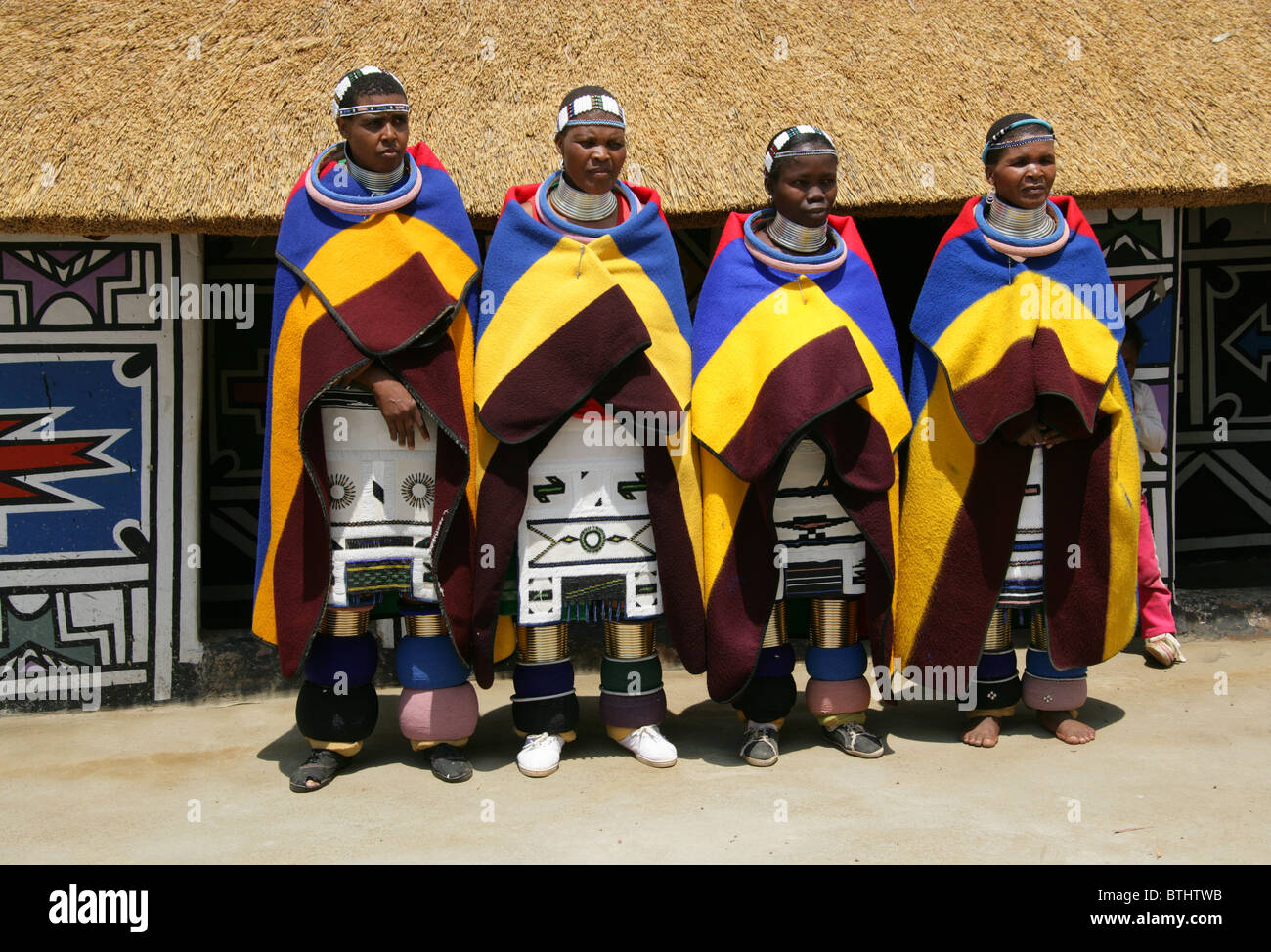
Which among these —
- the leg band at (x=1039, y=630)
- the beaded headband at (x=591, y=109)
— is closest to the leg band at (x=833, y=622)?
the leg band at (x=1039, y=630)

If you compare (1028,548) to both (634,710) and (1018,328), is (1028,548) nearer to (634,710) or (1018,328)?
(1018,328)

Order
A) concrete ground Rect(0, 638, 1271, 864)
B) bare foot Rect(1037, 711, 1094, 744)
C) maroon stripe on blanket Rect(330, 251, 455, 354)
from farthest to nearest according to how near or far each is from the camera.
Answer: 1. bare foot Rect(1037, 711, 1094, 744)
2. maroon stripe on blanket Rect(330, 251, 455, 354)
3. concrete ground Rect(0, 638, 1271, 864)

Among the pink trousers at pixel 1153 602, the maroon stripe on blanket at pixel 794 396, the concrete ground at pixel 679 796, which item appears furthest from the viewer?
the pink trousers at pixel 1153 602

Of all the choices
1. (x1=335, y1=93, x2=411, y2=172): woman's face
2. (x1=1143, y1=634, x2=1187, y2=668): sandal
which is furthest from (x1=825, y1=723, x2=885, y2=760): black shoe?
(x1=335, y1=93, x2=411, y2=172): woman's face

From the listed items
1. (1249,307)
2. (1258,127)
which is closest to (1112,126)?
(1258,127)

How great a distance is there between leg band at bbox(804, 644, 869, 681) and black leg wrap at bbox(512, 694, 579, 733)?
79 centimetres

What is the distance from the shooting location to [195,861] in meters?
3.10

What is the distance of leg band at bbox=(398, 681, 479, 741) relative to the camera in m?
3.61

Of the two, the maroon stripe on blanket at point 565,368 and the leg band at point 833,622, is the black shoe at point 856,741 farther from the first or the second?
the maroon stripe on blanket at point 565,368

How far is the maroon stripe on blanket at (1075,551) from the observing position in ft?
12.4

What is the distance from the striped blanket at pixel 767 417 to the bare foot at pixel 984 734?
1.65ft

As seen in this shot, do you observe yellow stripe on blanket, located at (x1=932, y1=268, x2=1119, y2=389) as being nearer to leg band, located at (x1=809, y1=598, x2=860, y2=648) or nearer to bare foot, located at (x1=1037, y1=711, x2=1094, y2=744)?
leg band, located at (x1=809, y1=598, x2=860, y2=648)

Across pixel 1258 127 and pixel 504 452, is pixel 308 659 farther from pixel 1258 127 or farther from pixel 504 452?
pixel 1258 127

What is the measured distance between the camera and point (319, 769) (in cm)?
359
